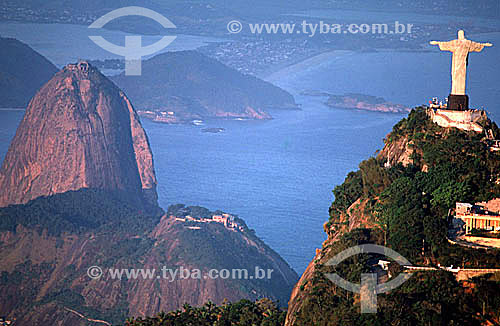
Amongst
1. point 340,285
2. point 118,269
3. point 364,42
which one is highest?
point 364,42

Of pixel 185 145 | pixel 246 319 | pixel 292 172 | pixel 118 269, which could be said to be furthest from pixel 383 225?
pixel 185 145

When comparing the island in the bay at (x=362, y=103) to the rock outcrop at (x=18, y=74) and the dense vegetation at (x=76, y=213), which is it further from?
the dense vegetation at (x=76, y=213)

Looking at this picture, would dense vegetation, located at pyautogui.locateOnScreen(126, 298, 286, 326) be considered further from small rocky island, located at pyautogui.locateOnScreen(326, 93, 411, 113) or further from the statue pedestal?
small rocky island, located at pyautogui.locateOnScreen(326, 93, 411, 113)

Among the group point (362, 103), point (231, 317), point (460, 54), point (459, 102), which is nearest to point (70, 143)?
point (231, 317)

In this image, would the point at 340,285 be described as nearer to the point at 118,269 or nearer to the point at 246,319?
the point at 246,319

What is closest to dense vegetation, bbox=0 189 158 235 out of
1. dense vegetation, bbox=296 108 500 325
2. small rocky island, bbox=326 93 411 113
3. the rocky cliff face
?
the rocky cliff face

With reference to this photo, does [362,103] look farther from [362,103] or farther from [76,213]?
[76,213]
